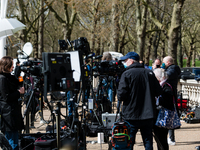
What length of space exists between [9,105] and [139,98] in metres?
2.18

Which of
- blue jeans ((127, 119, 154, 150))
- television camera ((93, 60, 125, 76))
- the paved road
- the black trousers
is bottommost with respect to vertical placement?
the paved road

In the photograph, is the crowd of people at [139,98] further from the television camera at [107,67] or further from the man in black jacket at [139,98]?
the television camera at [107,67]

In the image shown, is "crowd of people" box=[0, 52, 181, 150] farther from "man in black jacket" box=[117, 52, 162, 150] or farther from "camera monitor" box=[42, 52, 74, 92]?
"camera monitor" box=[42, 52, 74, 92]

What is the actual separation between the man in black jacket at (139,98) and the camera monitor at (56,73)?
86cm

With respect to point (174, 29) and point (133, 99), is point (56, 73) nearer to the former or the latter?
point (133, 99)

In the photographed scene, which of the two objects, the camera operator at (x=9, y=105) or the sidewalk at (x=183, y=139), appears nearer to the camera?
the camera operator at (x=9, y=105)

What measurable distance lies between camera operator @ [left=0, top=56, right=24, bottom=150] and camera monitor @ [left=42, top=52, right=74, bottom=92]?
3.62 ft

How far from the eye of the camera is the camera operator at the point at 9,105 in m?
4.64

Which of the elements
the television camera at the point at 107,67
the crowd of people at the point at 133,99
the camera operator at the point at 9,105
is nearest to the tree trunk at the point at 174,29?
the television camera at the point at 107,67

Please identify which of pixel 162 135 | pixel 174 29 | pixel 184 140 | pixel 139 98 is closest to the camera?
pixel 139 98

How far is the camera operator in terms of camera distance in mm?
4641

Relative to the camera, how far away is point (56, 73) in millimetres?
3963

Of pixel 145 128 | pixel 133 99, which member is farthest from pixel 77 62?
pixel 145 128

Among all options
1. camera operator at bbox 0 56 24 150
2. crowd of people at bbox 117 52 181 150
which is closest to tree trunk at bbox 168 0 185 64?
crowd of people at bbox 117 52 181 150
